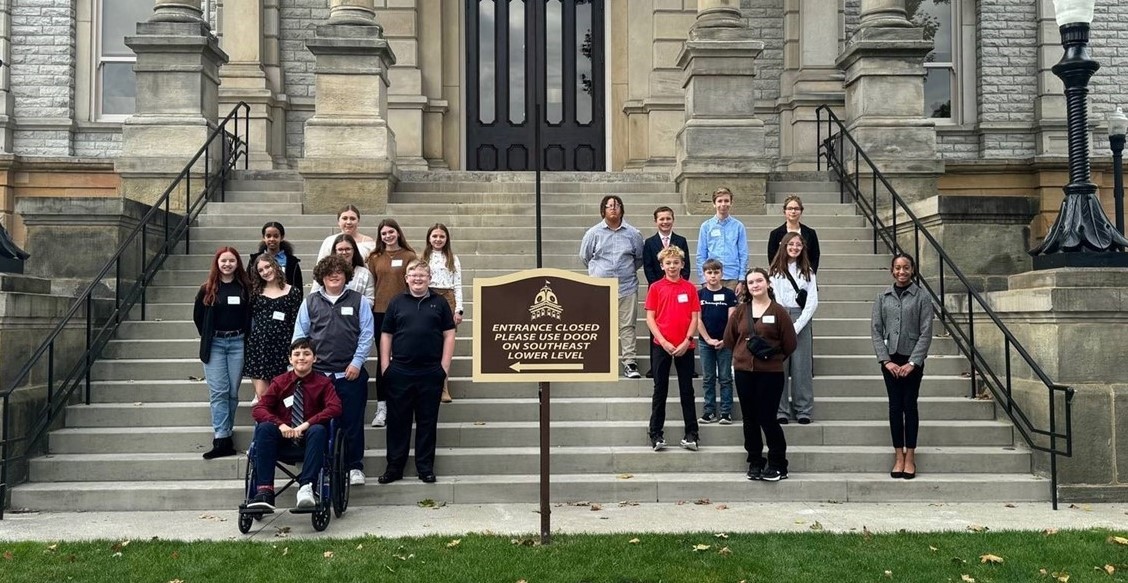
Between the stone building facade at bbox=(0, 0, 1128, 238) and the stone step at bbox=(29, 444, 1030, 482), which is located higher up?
the stone building facade at bbox=(0, 0, 1128, 238)

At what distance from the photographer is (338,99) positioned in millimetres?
13078

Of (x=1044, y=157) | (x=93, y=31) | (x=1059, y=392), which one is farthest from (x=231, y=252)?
(x=1044, y=157)

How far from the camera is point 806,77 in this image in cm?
1678

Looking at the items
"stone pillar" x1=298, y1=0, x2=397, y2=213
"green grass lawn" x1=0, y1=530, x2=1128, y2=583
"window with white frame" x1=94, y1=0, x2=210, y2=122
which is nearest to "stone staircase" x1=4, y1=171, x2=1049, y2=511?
"green grass lawn" x1=0, y1=530, x2=1128, y2=583

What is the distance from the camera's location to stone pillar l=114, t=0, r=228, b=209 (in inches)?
510

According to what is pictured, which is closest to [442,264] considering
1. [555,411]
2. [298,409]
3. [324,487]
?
[555,411]

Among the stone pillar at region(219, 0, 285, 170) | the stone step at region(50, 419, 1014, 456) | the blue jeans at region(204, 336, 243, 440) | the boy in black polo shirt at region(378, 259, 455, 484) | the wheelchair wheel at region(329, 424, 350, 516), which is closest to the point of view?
the wheelchair wheel at region(329, 424, 350, 516)

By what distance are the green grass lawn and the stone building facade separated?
400 inches

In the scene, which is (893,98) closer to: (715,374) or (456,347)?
(715,374)

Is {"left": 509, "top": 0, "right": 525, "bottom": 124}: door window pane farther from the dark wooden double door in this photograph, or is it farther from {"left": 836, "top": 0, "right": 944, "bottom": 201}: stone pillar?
{"left": 836, "top": 0, "right": 944, "bottom": 201}: stone pillar

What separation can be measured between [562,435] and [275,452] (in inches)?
101

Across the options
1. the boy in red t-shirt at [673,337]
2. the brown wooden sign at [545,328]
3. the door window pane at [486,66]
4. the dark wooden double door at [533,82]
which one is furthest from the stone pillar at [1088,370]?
the door window pane at [486,66]

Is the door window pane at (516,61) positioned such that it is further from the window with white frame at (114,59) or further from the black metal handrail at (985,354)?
the window with white frame at (114,59)

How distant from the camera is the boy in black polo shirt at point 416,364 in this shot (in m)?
7.54
